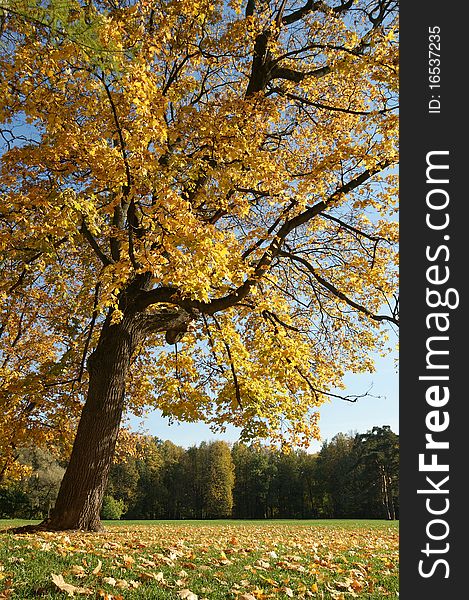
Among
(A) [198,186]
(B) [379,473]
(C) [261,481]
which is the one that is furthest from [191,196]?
(C) [261,481]

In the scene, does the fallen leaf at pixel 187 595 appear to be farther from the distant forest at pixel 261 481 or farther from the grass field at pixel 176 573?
the distant forest at pixel 261 481

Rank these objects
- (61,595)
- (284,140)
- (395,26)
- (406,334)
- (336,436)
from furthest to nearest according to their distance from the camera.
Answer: (336,436)
(284,140)
(395,26)
(406,334)
(61,595)

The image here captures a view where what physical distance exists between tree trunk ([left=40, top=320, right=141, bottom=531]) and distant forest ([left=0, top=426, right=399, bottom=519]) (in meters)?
45.3

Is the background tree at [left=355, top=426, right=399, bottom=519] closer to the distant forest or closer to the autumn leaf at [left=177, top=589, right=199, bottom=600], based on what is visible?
the distant forest

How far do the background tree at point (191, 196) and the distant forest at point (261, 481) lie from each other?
4317 cm

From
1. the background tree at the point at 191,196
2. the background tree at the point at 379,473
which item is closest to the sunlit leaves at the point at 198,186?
the background tree at the point at 191,196

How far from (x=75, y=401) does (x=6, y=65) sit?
8630 mm

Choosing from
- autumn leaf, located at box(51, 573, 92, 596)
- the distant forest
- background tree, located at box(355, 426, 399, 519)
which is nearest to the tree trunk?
autumn leaf, located at box(51, 573, 92, 596)

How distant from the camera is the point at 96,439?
8.47 metres

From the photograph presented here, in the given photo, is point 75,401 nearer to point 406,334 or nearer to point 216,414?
point 216,414

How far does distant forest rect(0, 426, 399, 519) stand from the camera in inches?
2037

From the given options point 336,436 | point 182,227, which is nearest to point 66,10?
point 182,227

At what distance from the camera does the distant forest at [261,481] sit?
51750mm

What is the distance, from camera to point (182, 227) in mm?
6504
